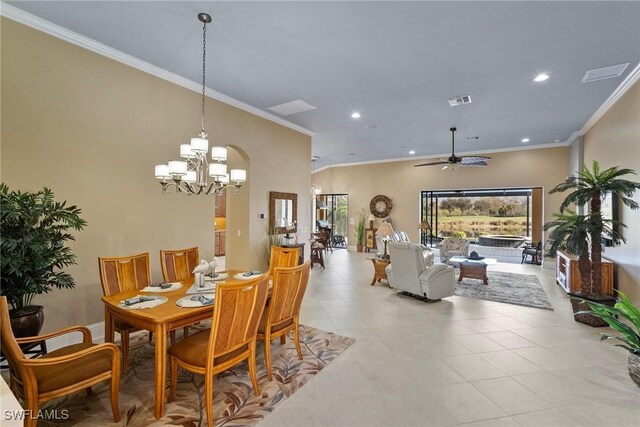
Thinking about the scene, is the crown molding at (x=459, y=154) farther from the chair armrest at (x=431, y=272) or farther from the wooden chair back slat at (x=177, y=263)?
the wooden chair back slat at (x=177, y=263)

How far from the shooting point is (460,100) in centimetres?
487

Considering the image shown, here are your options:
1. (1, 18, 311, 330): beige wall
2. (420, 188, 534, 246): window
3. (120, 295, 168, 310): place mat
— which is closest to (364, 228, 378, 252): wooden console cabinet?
(420, 188, 534, 246): window

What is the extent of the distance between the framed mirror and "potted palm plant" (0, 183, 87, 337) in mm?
3613

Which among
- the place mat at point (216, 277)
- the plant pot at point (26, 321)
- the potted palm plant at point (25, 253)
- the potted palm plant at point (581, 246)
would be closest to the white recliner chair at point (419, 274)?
the potted palm plant at point (581, 246)

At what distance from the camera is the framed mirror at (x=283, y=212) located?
5991mm

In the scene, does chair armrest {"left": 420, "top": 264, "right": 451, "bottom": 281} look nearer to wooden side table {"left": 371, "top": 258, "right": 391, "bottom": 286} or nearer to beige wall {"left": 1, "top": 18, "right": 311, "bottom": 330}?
wooden side table {"left": 371, "top": 258, "right": 391, "bottom": 286}

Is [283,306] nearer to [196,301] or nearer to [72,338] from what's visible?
[196,301]

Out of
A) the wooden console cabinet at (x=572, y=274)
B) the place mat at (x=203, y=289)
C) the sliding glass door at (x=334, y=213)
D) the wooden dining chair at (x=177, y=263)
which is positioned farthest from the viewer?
the sliding glass door at (x=334, y=213)

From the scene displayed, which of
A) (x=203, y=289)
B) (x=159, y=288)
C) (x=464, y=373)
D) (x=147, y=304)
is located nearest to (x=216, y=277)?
(x=203, y=289)

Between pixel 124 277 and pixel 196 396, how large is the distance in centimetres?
148

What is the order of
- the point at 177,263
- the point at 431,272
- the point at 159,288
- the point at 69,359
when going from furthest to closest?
the point at 431,272 < the point at 177,263 < the point at 159,288 < the point at 69,359

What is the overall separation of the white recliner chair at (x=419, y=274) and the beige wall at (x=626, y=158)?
2.25 metres

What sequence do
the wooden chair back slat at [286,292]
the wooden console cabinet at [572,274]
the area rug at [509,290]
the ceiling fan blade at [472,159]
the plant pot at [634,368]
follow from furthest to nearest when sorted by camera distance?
1. the ceiling fan blade at [472,159]
2. the area rug at [509,290]
3. the wooden console cabinet at [572,274]
4. the wooden chair back slat at [286,292]
5. the plant pot at [634,368]

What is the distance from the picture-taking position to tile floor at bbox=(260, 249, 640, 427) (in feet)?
7.31
